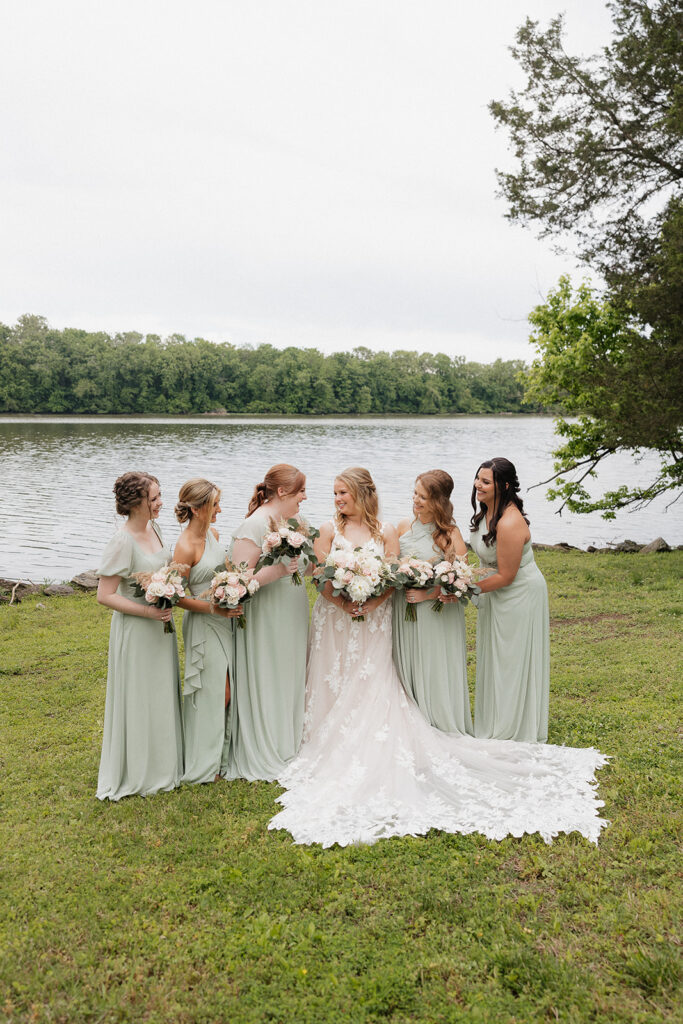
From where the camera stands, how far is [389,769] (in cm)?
577

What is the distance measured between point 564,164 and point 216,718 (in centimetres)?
1508

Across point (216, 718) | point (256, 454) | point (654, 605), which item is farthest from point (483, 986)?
point (256, 454)

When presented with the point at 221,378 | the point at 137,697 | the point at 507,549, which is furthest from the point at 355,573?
the point at 221,378

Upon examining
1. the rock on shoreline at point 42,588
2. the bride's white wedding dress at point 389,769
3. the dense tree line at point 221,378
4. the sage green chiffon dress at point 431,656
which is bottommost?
the rock on shoreline at point 42,588

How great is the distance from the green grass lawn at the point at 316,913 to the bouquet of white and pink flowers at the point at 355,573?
171cm

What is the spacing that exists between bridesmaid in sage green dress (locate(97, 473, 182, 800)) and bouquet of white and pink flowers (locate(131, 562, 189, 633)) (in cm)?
9

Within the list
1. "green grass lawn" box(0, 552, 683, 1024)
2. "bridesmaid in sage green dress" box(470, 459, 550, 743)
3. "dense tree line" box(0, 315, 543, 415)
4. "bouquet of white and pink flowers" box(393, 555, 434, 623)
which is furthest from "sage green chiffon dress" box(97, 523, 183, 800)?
"dense tree line" box(0, 315, 543, 415)

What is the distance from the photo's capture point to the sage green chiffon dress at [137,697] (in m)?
5.89

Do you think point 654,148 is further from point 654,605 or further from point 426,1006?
point 426,1006

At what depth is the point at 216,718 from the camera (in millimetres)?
6199

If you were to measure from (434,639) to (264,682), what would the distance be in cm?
148

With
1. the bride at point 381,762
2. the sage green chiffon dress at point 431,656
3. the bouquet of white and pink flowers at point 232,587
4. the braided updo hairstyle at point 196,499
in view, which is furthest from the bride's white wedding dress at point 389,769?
the braided updo hairstyle at point 196,499

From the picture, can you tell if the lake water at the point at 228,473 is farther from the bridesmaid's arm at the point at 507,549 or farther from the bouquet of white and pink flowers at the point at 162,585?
the bridesmaid's arm at the point at 507,549

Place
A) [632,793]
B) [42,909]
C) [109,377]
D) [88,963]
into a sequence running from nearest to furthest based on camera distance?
[88,963] → [42,909] → [632,793] → [109,377]
